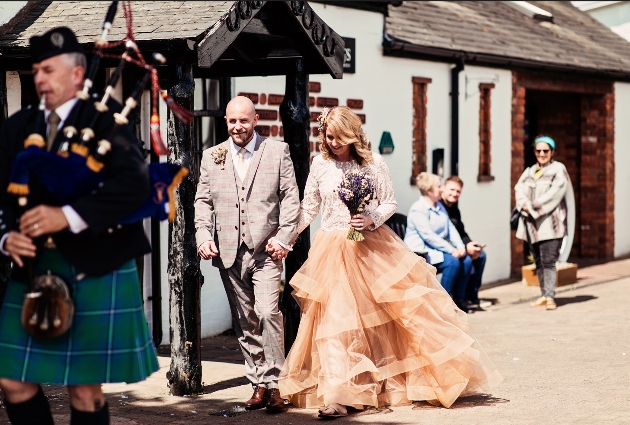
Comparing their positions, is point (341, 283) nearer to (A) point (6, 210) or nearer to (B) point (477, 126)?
(A) point (6, 210)

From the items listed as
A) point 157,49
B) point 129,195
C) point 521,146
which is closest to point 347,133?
point 157,49

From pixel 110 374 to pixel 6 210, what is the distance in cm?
82

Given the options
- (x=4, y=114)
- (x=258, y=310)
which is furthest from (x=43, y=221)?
(x=4, y=114)

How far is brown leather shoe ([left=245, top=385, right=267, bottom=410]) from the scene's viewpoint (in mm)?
7344

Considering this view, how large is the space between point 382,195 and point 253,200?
875 millimetres

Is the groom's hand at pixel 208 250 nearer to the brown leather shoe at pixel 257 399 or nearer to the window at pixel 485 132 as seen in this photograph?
the brown leather shoe at pixel 257 399

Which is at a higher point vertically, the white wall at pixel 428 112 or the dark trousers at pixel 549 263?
the white wall at pixel 428 112

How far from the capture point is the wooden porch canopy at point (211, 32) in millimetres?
7500

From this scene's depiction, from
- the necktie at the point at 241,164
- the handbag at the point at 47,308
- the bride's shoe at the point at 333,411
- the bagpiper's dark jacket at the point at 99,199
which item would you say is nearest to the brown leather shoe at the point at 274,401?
the bride's shoe at the point at 333,411

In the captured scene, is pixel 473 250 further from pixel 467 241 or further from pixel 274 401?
pixel 274 401

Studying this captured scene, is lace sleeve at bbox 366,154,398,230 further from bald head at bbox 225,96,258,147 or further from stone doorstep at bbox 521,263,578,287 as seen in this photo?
stone doorstep at bbox 521,263,578,287

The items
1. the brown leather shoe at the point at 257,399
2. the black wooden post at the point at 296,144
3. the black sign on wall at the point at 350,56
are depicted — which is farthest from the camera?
the black sign on wall at the point at 350,56

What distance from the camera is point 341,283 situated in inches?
290

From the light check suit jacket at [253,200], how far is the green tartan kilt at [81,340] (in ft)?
7.93
